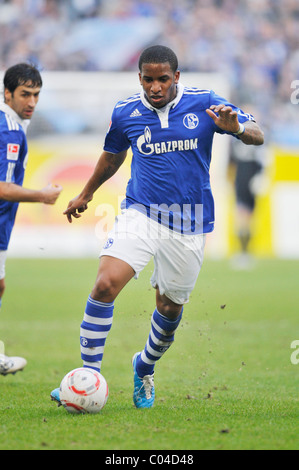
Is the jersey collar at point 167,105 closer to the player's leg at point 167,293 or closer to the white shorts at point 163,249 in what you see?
the white shorts at point 163,249

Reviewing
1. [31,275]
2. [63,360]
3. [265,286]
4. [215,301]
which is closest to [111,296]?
[63,360]

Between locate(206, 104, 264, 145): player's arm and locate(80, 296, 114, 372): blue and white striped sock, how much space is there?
137cm

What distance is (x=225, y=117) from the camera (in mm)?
4926

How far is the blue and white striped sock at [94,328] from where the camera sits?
16.3ft

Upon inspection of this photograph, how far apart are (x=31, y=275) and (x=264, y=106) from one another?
9930 millimetres

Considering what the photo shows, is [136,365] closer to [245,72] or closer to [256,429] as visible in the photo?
[256,429]

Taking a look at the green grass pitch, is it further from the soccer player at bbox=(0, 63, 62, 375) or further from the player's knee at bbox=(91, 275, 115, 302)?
the soccer player at bbox=(0, 63, 62, 375)

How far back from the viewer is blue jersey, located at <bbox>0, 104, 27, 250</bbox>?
5.98 meters

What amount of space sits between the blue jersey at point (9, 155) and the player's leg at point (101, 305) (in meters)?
1.43

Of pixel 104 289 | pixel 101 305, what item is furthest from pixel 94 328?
pixel 104 289

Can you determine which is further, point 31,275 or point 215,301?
point 31,275

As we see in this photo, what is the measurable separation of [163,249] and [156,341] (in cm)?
69

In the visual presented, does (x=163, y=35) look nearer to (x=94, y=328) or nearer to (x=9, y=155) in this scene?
(x=9, y=155)

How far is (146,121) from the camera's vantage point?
208 inches
